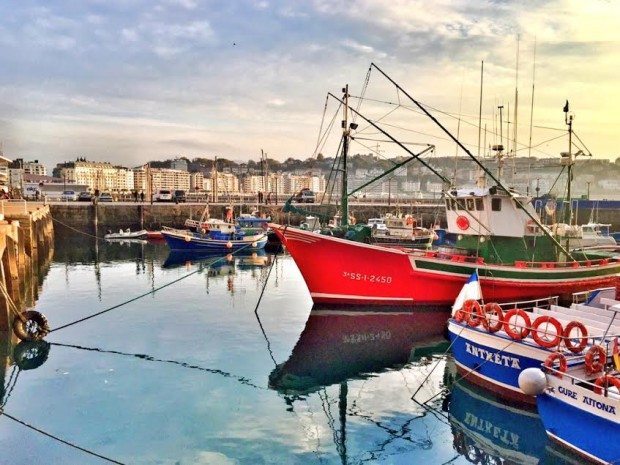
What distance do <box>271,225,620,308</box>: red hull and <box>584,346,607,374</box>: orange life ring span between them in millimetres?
10881

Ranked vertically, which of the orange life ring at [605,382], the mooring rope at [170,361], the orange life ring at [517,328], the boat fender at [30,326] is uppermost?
the orange life ring at [517,328]

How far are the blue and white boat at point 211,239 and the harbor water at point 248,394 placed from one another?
61.1 feet

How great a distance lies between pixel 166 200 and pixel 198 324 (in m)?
55.0

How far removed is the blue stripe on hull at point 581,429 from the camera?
833 centimetres

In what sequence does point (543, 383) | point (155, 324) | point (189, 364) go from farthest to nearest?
1. point (155, 324)
2. point (189, 364)
3. point (543, 383)

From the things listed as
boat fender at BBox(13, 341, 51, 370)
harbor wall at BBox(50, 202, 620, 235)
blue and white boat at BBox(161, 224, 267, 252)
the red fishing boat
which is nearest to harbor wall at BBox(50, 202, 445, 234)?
harbor wall at BBox(50, 202, 620, 235)

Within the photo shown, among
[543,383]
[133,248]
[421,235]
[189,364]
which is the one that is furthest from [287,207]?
[133,248]

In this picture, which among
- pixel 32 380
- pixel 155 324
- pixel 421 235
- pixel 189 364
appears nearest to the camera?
pixel 32 380

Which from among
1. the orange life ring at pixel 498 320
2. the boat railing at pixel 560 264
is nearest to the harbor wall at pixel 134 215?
the boat railing at pixel 560 264

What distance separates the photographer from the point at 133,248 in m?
43.3

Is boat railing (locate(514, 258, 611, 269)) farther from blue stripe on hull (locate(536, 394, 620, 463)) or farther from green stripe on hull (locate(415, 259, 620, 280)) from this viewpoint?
blue stripe on hull (locate(536, 394, 620, 463))

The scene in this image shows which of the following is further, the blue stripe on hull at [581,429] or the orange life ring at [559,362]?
the orange life ring at [559,362]

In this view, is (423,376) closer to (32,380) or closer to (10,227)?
(32,380)

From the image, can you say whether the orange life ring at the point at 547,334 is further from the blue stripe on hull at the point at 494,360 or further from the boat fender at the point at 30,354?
the boat fender at the point at 30,354
